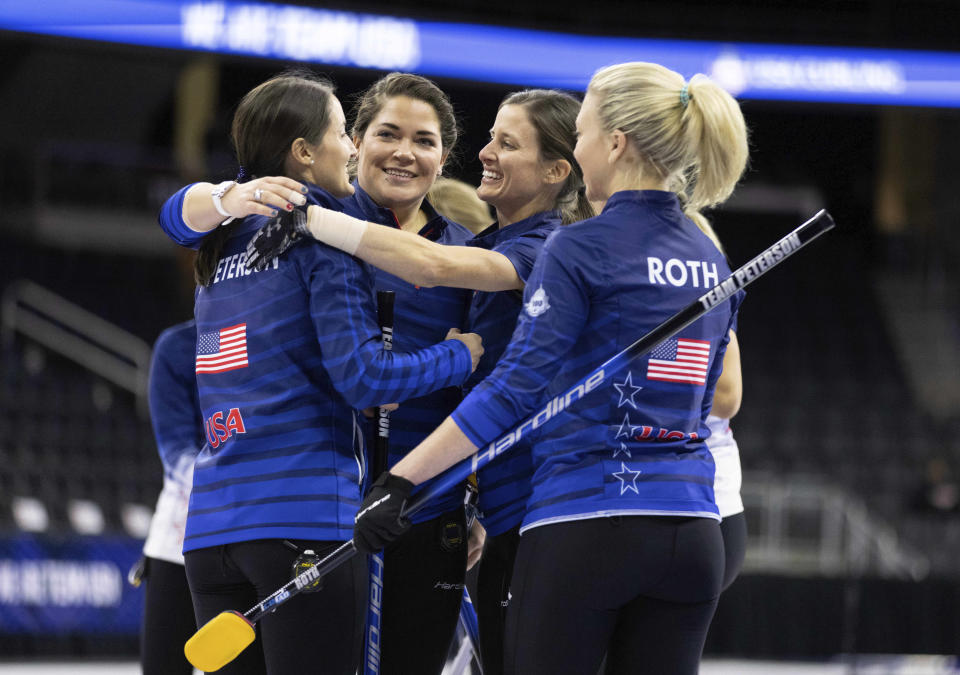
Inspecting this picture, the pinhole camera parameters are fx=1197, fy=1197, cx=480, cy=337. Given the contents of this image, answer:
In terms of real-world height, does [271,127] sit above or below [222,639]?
above

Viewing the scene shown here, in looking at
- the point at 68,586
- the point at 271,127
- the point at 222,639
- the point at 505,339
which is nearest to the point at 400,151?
the point at 271,127

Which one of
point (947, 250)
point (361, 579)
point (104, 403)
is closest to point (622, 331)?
point (361, 579)

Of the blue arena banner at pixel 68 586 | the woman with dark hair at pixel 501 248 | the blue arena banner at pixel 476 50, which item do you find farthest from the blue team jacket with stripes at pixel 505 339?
the blue arena banner at pixel 476 50

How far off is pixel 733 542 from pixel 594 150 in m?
1.26

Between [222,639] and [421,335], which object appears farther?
[421,335]

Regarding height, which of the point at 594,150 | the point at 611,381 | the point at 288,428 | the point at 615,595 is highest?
the point at 594,150

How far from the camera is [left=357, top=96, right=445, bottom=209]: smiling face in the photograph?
2744mm

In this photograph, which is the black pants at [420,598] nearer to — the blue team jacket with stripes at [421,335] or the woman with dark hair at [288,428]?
the blue team jacket with stripes at [421,335]

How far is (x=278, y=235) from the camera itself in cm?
229

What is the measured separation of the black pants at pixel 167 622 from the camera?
3076mm

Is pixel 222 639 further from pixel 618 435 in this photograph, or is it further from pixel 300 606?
pixel 618 435

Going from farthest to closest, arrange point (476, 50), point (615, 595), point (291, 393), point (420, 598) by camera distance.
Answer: point (476, 50) < point (420, 598) < point (291, 393) < point (615, 595)

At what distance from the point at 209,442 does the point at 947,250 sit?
39.3 ft

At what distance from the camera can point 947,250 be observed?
42.3ft
